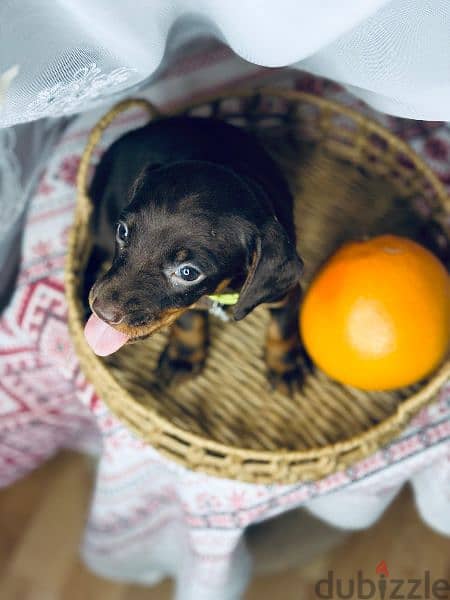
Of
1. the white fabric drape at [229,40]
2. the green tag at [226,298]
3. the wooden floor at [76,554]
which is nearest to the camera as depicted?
the white fabric drape at [229,40]

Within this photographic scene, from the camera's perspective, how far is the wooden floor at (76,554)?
4.65ft

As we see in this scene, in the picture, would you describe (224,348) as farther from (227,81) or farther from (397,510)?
(397,510)

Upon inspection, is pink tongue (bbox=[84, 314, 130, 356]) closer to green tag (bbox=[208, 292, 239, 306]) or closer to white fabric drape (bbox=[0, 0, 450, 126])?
green tag (bbox=[208, 292, 239, 306])

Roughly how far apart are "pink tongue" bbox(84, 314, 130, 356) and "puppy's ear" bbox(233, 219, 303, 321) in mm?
153

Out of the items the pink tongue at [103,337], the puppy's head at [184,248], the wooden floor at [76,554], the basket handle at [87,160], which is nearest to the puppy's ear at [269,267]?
the puppy's head at [184,248]

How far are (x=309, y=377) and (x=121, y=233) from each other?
15.9 inches

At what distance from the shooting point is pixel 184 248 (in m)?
0.78

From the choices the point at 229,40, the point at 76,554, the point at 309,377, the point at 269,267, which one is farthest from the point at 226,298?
the point at 76,554

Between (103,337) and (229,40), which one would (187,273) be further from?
(229,40)

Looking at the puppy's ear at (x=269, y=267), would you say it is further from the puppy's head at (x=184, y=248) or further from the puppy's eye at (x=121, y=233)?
the puppy's eye at (x=121, y=233)

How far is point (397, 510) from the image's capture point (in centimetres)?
149

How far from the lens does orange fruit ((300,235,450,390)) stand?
2.82ft

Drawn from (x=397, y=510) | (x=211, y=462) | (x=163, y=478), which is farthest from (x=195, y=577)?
(x=397, y=510)

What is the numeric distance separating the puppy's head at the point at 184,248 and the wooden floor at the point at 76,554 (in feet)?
2.79
